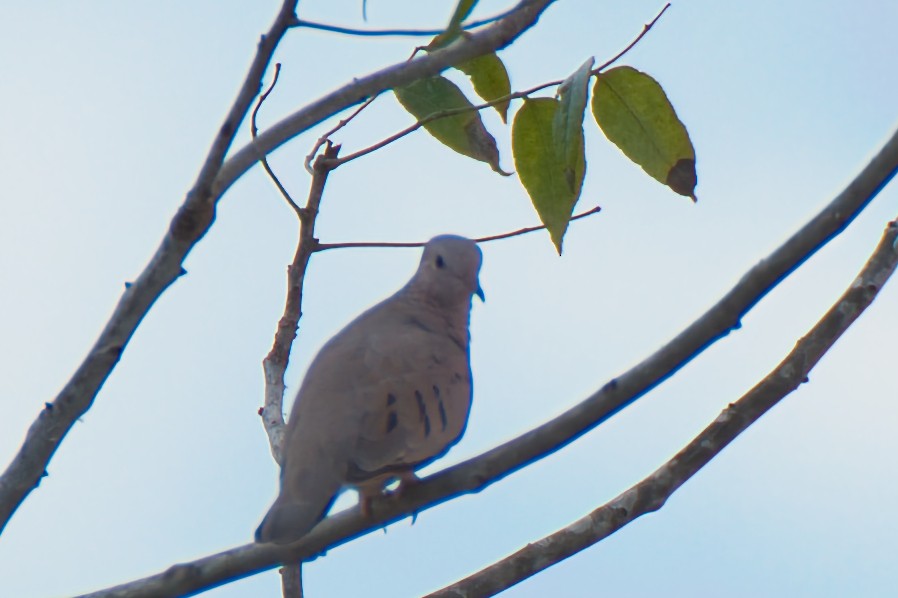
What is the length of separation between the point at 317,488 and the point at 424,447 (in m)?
0.33

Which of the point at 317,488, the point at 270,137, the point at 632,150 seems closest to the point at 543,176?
the point at 632,150

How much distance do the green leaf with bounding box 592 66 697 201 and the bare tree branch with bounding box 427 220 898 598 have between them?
52 cm

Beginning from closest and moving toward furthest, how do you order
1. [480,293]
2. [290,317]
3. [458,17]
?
[458,17]
[290,317]
[480,293]

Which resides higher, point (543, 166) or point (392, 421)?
point (543, 166)

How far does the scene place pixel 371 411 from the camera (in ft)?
9.13

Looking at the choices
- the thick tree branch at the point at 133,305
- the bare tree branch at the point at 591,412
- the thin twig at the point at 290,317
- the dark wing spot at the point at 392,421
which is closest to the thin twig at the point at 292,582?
the thin twig at the point at 290,317

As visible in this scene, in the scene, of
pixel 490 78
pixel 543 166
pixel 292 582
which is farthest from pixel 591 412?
pixel 292 582

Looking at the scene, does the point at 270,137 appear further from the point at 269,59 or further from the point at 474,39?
the point at 474,39

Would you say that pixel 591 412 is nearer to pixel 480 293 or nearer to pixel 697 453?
pixel 697 453

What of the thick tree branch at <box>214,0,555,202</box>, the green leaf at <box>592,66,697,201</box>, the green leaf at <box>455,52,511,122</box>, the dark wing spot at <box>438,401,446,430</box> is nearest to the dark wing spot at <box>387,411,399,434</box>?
the dark wing spot at <box>438,401,446,430</box>

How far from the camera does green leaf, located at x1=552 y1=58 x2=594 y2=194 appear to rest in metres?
2.03

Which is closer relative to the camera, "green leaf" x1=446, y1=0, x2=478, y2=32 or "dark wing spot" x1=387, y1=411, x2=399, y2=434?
"green leaf" x1=446, y1=0, x2=478, y2=32

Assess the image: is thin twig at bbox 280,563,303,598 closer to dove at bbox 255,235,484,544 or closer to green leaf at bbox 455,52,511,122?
dove at bbox 255,235,484,544

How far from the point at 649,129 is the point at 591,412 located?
704 millimetres
